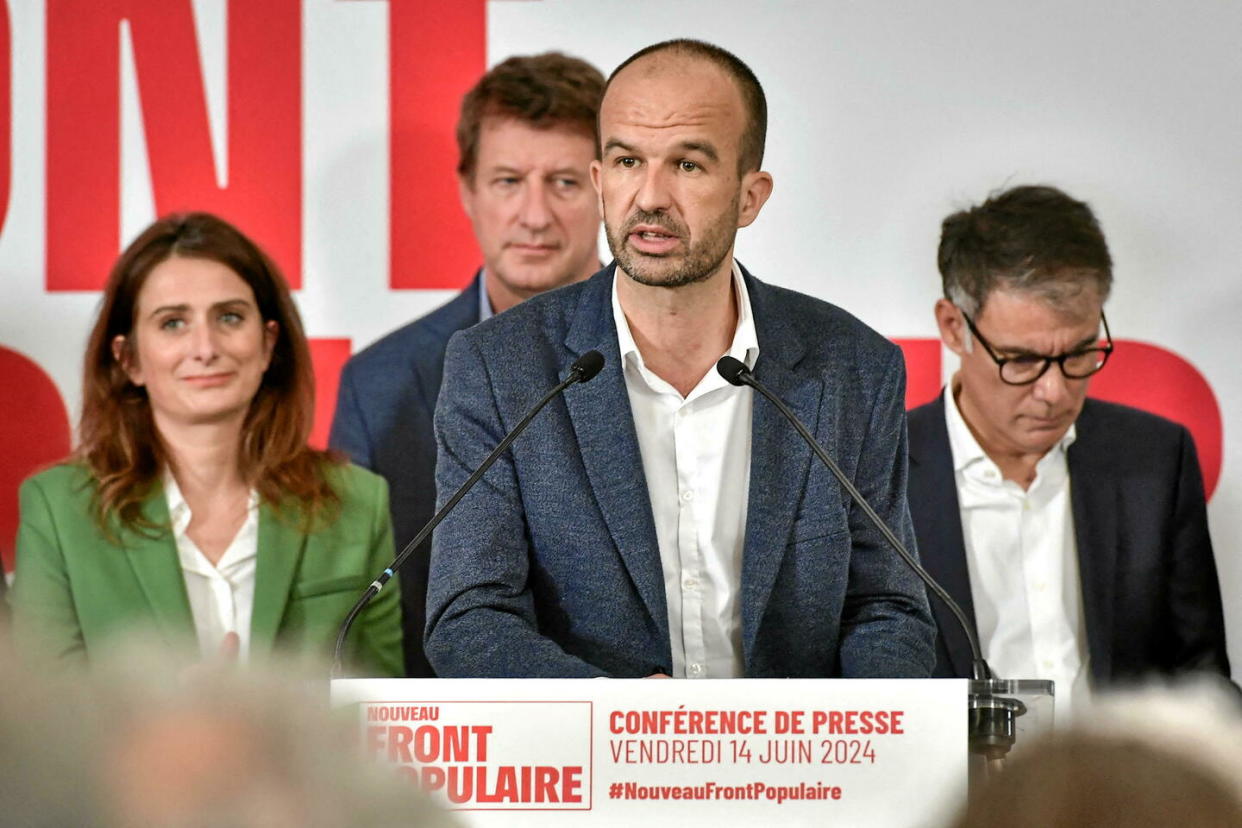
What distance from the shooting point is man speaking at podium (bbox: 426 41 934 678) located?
8.53 ft

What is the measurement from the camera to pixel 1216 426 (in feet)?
12.8

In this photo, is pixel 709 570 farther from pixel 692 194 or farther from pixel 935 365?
pixel 935 365

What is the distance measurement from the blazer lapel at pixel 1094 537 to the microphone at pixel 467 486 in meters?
1.66

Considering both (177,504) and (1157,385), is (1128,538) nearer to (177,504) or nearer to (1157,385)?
(1157,385)

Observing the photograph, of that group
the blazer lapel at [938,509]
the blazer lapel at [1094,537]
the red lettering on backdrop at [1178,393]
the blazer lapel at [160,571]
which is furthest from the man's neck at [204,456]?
the red lettering on backdrop at [1178,393]

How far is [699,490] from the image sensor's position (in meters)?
2.76

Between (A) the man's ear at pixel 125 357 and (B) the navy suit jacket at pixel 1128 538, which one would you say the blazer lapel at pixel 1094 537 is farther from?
(A) the man's ear at pixel 125 357

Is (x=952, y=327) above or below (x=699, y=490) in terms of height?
above

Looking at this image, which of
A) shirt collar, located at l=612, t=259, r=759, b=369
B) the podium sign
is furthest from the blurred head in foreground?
shirt collar, located at l=612, t=259, r=759, b=369

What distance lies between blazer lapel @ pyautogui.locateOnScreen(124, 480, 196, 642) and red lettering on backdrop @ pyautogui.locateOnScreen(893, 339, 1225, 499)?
175 centimetres

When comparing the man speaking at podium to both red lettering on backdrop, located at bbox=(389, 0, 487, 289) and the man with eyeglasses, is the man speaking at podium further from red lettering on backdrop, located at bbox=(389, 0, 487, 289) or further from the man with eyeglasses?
red lettering on backdrop, located at bbox=(389, 0, 487, 289)

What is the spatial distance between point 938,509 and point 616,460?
4.26 ft

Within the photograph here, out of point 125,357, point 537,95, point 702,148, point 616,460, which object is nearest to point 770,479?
→ point 616,460

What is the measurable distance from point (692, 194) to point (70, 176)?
1.86 m
